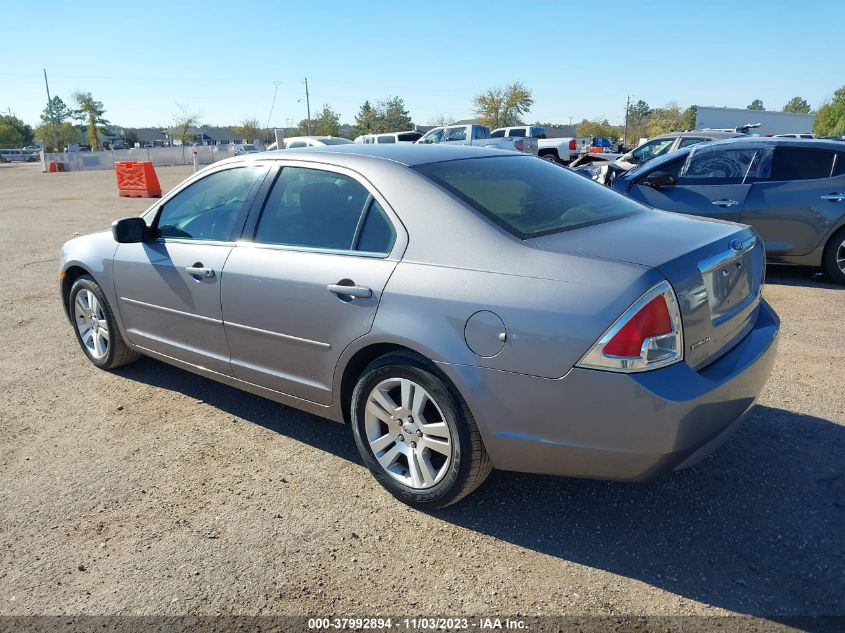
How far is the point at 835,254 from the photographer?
6977 mm

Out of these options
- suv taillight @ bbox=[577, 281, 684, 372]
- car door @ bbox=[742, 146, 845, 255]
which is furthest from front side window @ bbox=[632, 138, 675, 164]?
suv taillight @ bbox=[577, 281, 684, 372]

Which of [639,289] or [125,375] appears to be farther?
[125,375]

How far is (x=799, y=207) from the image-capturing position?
6.93 m

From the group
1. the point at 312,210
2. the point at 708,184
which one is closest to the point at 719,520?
the point at 312,210

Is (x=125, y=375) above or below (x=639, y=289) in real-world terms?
below

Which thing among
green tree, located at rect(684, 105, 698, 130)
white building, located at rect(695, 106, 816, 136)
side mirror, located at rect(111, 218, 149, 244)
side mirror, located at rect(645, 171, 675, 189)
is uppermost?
green tree, located at rect(684, 105, 698, 130)

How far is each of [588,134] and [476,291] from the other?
9435 centimetres

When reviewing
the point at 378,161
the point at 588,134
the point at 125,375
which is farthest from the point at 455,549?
the point at 588,134

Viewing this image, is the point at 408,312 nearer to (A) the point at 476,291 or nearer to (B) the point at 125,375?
(A) the point at 476,291

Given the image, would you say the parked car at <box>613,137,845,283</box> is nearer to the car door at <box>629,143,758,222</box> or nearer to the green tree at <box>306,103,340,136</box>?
the car door at <box>629,143,758,222</box>

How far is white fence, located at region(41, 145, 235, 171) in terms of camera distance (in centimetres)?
4344

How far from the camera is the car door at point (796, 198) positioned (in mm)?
6867

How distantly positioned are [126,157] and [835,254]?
50.7 m

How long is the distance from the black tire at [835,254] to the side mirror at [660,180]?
178cm
